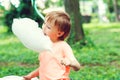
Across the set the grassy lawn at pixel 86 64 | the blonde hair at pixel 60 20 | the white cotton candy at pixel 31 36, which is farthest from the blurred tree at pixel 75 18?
the white cotton candy at pixel 31 36

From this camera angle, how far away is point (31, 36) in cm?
412

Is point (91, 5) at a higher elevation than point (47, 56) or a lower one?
lower

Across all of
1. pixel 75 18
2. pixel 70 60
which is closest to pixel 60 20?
pixel 70 60

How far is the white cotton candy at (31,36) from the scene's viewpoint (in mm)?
4105

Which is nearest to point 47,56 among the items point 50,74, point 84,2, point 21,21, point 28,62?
point 50,74

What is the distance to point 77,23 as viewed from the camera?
12703 mm

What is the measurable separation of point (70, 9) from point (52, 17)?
804cm

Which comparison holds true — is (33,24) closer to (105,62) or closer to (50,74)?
(50,74)

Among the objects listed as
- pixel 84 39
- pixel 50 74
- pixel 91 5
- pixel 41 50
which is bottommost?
pixel 91 5

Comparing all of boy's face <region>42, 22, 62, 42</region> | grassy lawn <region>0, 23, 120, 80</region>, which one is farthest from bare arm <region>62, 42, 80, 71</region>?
grassy lawn <region>0, 23, 120, 80</region>

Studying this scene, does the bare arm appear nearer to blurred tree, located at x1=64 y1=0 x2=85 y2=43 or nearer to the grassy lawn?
the grassy lawn

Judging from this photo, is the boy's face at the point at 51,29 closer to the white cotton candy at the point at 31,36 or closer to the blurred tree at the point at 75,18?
the white cotton candy at the point at 31,36

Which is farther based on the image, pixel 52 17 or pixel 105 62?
pixel 105 62

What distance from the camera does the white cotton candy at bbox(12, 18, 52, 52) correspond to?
411 centimetres
